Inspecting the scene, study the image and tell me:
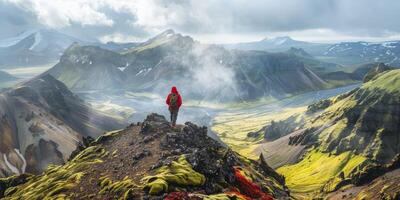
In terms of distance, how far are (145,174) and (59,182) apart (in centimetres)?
1312

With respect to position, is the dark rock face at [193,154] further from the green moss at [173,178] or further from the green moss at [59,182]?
the green moss at [59,182]

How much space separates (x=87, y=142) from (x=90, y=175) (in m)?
27.3

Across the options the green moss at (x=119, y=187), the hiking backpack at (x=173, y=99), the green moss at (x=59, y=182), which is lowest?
the green moss at (x=59, y=182)

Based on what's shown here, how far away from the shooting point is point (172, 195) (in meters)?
43.1

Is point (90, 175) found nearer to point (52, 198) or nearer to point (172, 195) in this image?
point (52, 198)

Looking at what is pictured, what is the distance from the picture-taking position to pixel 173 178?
47.4 meters

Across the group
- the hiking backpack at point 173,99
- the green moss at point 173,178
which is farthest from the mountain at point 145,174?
the hiking backpack at point 173,99

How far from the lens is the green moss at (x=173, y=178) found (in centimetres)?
4558

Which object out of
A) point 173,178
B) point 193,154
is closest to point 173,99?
point 193,154

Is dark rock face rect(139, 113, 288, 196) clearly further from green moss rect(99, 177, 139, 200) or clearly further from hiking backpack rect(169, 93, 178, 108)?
green moss rect(99, 177, 139, 200)

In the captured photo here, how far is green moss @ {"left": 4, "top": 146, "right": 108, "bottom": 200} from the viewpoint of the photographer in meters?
54.1

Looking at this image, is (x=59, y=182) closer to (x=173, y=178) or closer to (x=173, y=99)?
(x=173, y=178)

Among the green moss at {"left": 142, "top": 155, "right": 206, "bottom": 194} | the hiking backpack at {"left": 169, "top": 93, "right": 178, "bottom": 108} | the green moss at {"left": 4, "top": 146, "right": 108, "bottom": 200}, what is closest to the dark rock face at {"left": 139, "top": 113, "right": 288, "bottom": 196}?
the green moss at {"left": 142, "top": 155, "right": 206, "bottom": 194}

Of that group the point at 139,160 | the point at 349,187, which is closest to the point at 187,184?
the point at 139,160
